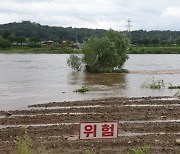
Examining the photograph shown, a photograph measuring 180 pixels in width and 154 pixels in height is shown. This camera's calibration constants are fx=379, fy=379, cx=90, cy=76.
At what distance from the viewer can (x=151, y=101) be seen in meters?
19.8

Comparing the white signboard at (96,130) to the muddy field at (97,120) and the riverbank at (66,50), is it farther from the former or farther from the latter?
the riverbank at (66,50)

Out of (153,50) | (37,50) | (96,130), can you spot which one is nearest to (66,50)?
(37,50)

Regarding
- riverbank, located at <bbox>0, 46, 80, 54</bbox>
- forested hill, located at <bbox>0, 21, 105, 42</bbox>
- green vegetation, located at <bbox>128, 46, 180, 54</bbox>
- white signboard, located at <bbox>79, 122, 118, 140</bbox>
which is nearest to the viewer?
white signboard, located at <bbox>79, 122, 118, 140</bbox>

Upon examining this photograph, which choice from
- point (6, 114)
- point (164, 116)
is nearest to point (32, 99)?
point (6, 114)

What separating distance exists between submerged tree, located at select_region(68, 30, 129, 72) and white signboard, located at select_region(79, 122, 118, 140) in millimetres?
40097

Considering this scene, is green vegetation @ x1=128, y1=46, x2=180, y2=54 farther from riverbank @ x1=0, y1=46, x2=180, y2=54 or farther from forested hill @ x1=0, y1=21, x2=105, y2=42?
forested hill @ x1=0, y1=21, x2=105, y2=42

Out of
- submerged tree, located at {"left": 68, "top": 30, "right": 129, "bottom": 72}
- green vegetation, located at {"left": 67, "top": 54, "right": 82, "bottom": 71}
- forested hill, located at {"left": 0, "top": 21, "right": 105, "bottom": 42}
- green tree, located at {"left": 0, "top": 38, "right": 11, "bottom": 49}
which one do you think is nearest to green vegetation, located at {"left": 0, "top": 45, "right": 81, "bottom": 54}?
green tree, located at {"left": 0, "top": 38, "right": 11, "bottom": 49}

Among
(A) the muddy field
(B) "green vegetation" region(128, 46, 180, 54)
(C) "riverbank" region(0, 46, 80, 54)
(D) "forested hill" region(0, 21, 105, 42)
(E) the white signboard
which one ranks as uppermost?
(D) "forested hill" region(0, 21, 105, 42)

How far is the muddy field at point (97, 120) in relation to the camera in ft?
32.1

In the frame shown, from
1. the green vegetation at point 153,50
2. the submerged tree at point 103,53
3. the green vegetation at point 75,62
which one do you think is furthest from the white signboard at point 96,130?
the green vegetation at point 153,50

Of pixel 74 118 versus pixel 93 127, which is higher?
pixel 93 127

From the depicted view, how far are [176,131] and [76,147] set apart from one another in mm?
4097

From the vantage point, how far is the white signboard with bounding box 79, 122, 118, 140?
7.11m

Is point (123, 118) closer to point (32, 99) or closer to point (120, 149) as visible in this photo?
point (120, 149)
